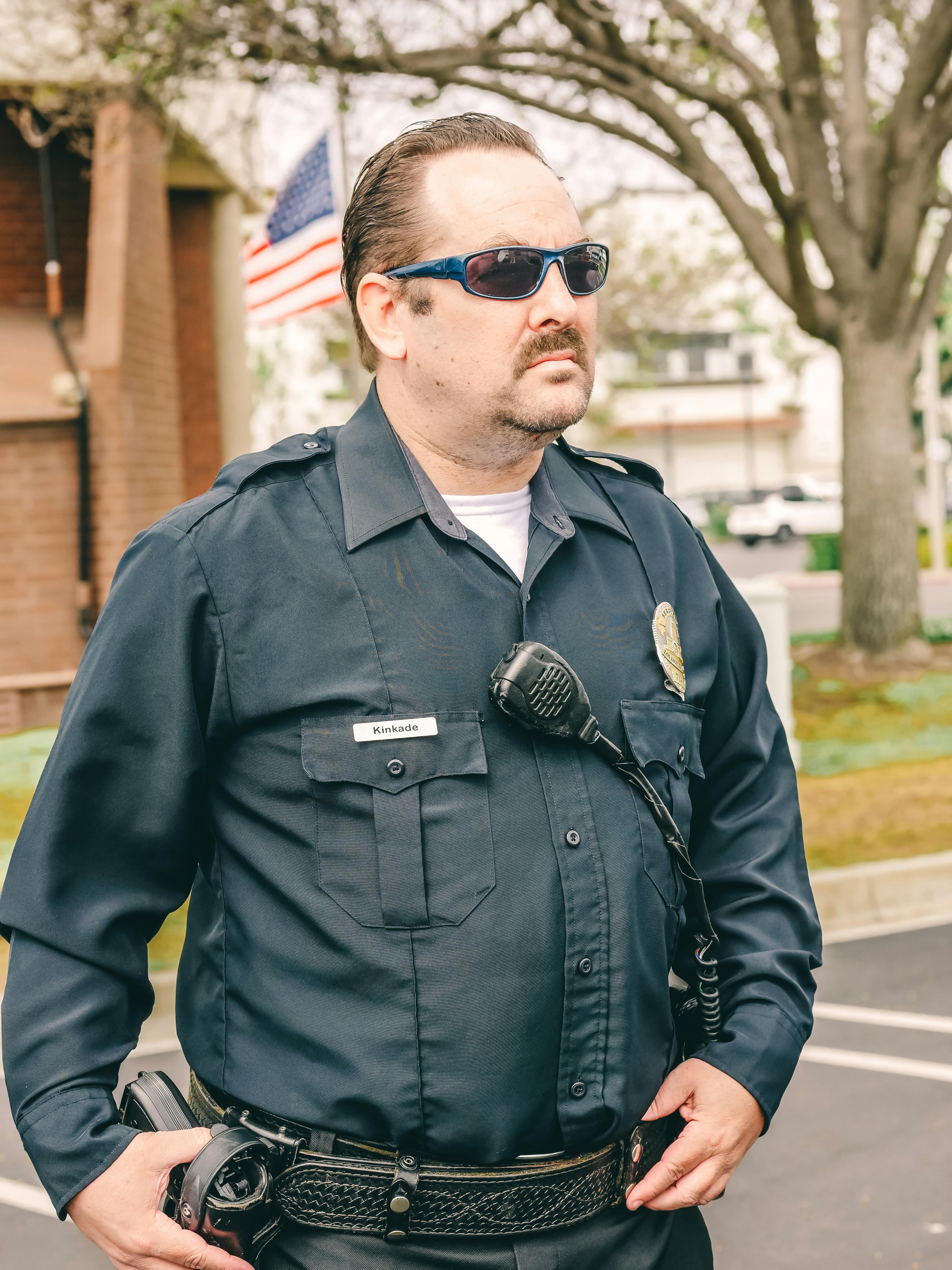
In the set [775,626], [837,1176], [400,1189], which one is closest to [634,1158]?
[400,1189]

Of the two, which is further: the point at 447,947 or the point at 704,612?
the point at 704,612

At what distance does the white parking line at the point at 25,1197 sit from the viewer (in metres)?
3.92

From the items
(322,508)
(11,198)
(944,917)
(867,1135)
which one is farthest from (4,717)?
(322,508)

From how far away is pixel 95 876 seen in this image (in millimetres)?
1745

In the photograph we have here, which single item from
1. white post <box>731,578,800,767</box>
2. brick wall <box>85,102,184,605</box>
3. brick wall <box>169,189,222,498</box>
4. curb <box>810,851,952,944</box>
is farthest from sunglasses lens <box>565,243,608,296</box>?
brick wall <box>169,189,222,498</box>

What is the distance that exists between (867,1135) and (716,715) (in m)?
2.65

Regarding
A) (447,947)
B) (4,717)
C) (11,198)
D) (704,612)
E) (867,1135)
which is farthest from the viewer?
(11,198)

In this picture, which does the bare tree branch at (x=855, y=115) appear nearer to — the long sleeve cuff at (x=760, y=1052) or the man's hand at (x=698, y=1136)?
the long sleeve cuff at (x=760, y=1052)

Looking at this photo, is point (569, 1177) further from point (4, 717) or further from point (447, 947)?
point (4, 717)

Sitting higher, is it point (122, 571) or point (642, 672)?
point (122, 571)

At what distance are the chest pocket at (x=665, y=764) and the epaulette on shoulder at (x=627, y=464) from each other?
44cm

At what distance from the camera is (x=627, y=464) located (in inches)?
89.7

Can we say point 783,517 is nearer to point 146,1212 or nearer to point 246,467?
point 246,467

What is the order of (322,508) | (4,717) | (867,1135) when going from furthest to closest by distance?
(4,717) → (867,1135) → (322,508)
